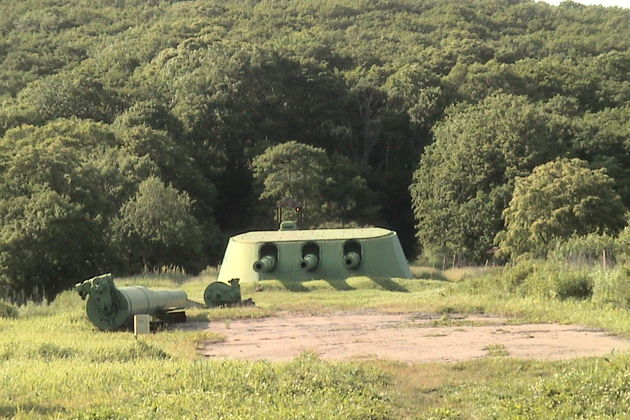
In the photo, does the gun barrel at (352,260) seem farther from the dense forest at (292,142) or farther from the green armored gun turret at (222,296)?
the dense forest at (292,142)

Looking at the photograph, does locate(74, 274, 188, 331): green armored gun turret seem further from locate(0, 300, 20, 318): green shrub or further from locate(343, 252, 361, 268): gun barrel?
locate(343, 252, 361, 268): gun barrel

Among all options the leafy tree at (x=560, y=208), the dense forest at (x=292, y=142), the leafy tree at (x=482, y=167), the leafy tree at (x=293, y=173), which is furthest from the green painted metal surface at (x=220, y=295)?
the leafy tree at (x=293, y=173)

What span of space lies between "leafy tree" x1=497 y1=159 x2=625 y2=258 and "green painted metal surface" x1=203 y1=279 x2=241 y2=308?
13.9 metres

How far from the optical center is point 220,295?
1892cm

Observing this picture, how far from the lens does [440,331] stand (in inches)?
556

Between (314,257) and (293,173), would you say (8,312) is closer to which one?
(314,257)

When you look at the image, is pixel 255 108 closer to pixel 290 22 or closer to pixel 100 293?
pixel 290 22

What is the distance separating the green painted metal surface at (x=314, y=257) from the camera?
2384 centimetres

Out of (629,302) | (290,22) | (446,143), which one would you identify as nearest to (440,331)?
(629,302)

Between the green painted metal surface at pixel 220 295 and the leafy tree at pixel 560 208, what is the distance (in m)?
13.9

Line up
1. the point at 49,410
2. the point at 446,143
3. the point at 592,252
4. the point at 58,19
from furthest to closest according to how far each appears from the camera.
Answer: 1. the point at 58,19
2. the point at 446,143
3. the point at 592,252
4. the point at 49,410

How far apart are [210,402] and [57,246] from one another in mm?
19205

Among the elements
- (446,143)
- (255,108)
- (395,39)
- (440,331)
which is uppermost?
(395,39)

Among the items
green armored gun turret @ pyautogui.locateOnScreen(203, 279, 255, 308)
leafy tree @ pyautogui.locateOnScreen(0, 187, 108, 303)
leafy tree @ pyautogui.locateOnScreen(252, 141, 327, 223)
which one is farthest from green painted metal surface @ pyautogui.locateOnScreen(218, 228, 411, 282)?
leafy tree @ pyautogui.locateOnScreen(252, 141, 327, 223)
